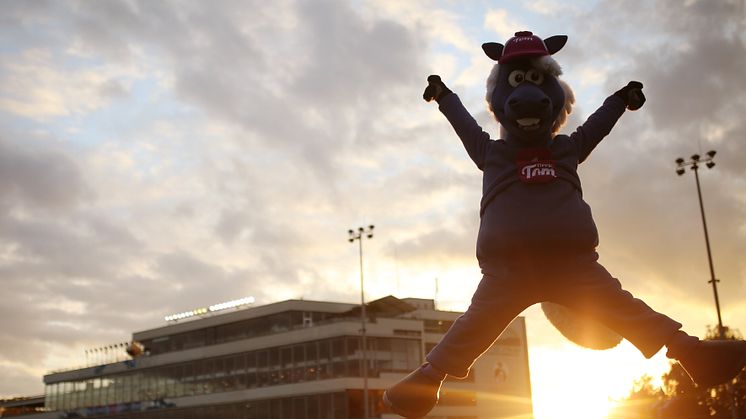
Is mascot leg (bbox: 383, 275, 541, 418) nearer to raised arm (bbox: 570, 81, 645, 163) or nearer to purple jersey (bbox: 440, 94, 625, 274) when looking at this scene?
purple jersey (bbox: 440, 94, 625, 274)

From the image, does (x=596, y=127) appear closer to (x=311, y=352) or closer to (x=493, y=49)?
(x=493, y=49)

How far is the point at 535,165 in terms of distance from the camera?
217 inches

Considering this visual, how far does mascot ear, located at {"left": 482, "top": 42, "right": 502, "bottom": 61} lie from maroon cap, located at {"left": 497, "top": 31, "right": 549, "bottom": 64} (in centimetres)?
5

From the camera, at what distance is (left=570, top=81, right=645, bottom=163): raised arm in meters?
5.88

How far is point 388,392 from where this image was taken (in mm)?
5645

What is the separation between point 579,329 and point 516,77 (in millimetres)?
1769

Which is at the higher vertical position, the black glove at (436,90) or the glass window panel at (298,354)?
the glass window panel at (298,354)

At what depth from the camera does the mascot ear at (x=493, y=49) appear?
588 centimetres

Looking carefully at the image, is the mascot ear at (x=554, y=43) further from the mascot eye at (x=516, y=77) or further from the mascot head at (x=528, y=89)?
the mascot eye at (x=516, y=77)

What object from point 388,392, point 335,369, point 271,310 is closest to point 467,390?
point 335,369

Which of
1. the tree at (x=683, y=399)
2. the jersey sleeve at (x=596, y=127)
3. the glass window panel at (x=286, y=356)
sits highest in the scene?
the glass window panel at (x=286, y=356)

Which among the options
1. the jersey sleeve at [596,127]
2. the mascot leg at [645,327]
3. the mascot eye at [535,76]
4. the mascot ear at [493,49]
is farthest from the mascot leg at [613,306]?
the mascot ear at [493,49]

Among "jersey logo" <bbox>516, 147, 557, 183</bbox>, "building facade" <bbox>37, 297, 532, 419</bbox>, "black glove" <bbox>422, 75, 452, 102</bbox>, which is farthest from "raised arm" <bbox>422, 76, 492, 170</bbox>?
"building facade" <bbox>37, 297, 532, 419</bbox>

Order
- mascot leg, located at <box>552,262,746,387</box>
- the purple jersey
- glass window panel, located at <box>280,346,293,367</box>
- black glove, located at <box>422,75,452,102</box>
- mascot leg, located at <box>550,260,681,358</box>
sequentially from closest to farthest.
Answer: mascot leg, located at <box>552,262,746,387</box> → mascot leg, located at <box>550,260,681,358</box> → the purple jersey → black glove, located at <box>422,75,452,102</box> → glass window panel, located at <box>280,346,293,367</box>
